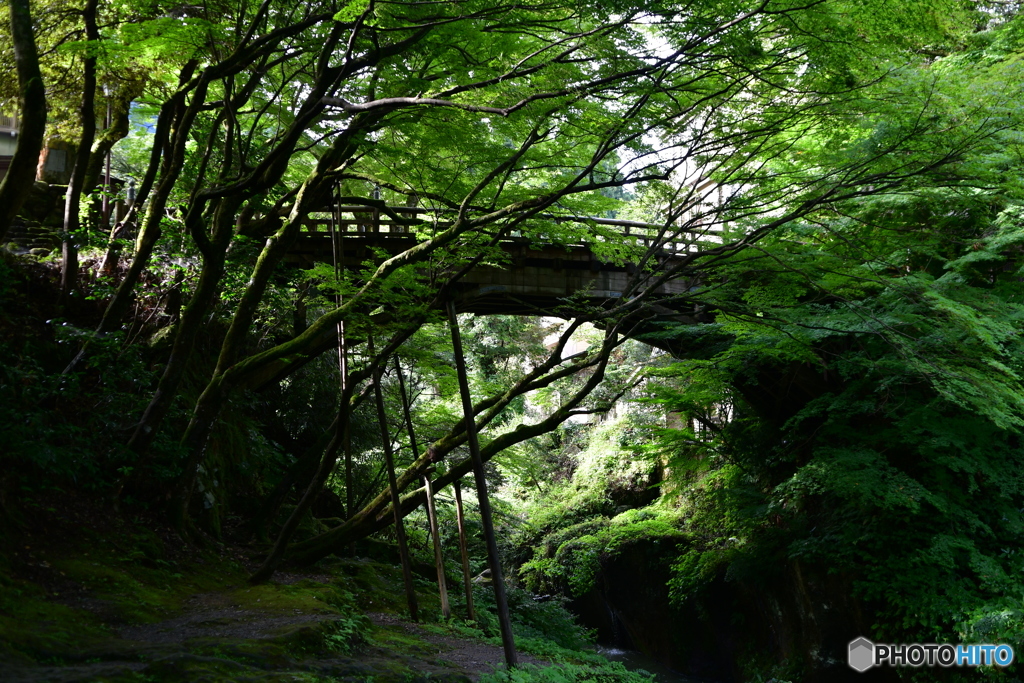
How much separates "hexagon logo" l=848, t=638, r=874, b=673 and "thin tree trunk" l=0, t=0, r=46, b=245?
40.3 ft

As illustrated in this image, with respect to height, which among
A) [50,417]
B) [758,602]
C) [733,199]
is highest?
[733,199]

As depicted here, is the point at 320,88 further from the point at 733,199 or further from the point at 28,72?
the point at 733,199

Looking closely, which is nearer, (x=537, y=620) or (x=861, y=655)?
(x=861, y=655)

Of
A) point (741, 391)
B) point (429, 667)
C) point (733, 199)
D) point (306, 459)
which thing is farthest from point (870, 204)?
point (306, 459)

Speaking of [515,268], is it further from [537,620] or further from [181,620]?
[181,620]

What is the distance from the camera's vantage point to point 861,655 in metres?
11.1

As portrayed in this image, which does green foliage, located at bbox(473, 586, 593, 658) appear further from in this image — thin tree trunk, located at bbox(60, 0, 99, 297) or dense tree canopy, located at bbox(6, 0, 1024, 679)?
thin tree trunk, located at bbox(60, 0, 99, 297)

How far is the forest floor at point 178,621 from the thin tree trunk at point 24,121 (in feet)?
10.1

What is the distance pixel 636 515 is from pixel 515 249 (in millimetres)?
6974

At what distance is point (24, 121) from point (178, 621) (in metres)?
4.62

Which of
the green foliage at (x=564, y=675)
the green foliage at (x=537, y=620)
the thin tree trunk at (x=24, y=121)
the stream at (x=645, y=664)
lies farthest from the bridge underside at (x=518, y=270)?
the stream at (x=645, y=664)

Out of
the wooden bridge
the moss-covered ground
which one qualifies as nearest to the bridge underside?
the wooden bridge

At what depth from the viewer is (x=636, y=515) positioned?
16.4 meters

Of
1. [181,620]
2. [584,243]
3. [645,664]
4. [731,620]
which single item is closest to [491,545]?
[181,620]
